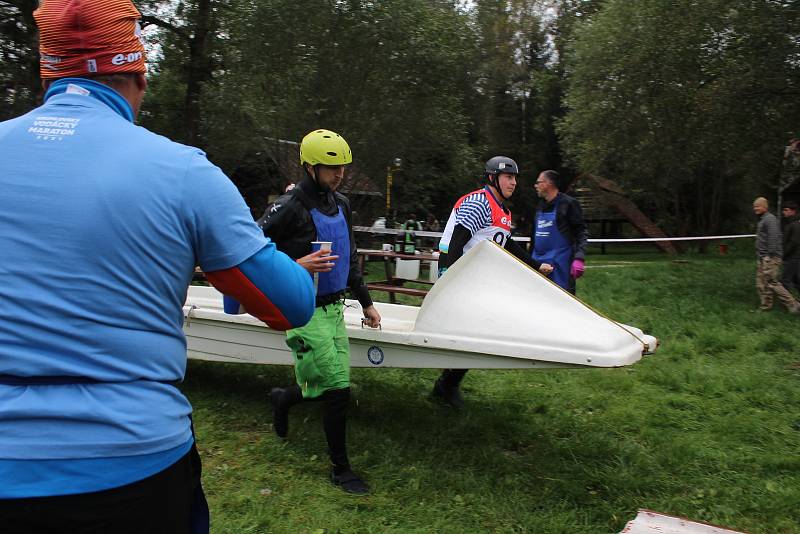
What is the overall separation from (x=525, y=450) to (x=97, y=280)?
3896 mm

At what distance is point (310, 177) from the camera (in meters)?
4.21

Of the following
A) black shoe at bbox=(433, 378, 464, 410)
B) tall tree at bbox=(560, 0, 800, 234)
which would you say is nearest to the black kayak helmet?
black shoe at bbox=(433, 378, 464, 410)

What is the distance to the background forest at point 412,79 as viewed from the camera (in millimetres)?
12898

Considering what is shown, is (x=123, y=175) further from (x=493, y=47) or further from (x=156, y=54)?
(x=493, y=47)

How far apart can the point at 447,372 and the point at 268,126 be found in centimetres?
1215

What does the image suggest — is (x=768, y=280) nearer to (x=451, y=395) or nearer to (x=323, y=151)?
(x=451, y=395)

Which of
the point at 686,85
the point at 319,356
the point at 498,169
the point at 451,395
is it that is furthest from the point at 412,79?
the point at 319,356

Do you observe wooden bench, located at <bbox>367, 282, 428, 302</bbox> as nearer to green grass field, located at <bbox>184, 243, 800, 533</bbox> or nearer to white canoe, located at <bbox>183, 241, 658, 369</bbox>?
green grass field, located at <bbox>184, 243, 800, 533</bbox>

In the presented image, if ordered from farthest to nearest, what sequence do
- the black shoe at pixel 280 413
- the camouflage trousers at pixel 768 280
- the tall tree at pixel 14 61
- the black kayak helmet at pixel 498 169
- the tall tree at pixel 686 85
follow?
1. the tall tree at pixel 14 61
2. the tall tree at pixel 686 85
3. the camouflage trousers at pixel 768 280
4. the black kayak helmet at pixel 498 169
5. the black shoe at pixel 280 413

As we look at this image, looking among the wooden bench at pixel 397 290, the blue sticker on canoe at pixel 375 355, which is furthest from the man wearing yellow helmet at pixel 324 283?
the wooden bench at pixel 397 290

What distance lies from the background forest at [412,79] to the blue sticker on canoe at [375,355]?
1069cm

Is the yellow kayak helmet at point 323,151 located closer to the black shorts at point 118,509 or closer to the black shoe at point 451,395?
the black shoe at point 451,395

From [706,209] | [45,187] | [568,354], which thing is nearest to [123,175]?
[45,187]

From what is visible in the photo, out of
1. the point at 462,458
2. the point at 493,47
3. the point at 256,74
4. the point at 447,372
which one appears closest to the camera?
the point at 462,458
